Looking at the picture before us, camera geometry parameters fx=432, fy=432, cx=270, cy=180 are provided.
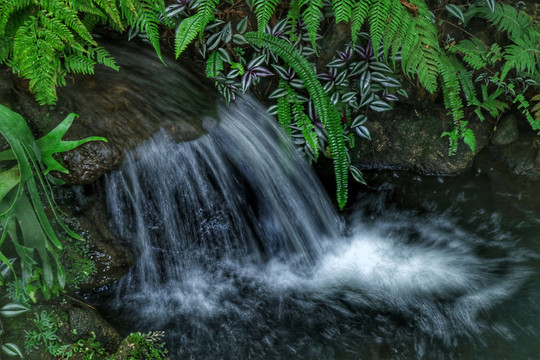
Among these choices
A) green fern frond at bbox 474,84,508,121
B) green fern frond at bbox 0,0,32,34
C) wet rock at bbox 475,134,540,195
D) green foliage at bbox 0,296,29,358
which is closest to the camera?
green foliage at bbox 0,296,29,358

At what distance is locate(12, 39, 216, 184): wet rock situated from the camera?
2.62 m

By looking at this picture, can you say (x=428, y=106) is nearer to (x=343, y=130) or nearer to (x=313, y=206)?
(x=343, y=130)

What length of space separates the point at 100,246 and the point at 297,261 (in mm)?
1372

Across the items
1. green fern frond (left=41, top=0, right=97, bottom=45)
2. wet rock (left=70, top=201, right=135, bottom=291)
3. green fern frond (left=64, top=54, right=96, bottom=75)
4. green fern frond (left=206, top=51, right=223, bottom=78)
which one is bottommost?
wet rock (left=70, top=201, right=135, bottom=291)

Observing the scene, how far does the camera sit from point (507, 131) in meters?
3.76

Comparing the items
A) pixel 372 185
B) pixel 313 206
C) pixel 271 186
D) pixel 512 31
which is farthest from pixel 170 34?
pixel 512 31

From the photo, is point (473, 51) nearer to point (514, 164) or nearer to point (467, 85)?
point (467, 85)

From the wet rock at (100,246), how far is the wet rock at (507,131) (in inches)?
127

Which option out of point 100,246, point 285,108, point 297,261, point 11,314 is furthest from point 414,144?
point 11,314

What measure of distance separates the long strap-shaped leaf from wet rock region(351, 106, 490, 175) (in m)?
0.57

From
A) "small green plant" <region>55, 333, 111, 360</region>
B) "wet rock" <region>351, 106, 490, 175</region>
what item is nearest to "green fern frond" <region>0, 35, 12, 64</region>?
"small green plant" <region>55, 333, 111, 360</region>

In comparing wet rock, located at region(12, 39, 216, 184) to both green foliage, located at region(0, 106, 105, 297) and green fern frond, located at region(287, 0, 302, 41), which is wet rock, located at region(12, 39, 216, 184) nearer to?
green foliage, located at region(0, 106, 105, 297)

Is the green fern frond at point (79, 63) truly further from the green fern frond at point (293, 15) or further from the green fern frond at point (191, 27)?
the green fern frond at point (293, 15)

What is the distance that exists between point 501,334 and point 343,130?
Answer: 5.83 ft
